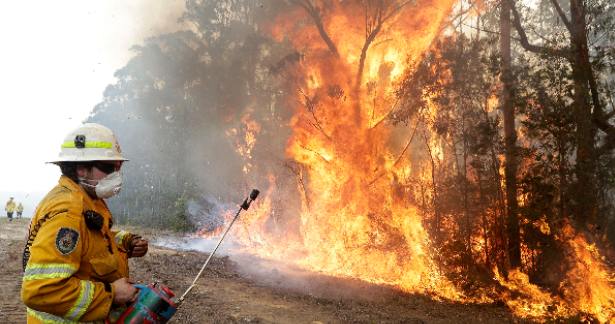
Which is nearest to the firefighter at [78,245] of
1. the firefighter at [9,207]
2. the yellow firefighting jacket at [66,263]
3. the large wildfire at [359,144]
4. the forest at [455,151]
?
the yellow firefighting jacket at [66,263]

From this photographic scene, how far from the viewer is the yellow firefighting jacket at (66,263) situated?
2.62m

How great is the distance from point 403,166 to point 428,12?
5.19 metres

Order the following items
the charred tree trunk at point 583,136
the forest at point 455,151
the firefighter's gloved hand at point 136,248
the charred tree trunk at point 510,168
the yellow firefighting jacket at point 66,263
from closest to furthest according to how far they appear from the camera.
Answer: the yellow firefighting jacket at point 66,263, the firefighter's gloved hand at point 136,248, the charred tree trunk at point 583,136, the forest at point 455,151, the charred tree trunk at point 510,168

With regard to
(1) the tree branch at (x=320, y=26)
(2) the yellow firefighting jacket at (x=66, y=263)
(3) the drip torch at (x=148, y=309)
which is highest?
(1) the tree branch at (x=320, y=26)

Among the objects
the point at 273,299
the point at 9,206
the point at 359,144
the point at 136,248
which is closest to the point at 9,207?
the point at 9,206

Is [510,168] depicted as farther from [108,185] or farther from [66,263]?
[66,263]

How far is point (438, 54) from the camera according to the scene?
13586 millimetres

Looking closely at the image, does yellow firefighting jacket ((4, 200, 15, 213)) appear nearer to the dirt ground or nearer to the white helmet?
the dirt ground

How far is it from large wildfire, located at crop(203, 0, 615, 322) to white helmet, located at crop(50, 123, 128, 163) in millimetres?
9437

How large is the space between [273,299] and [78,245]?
275 inches

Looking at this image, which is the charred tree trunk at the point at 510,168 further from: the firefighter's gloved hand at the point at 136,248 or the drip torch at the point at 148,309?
the drip torch at the point at 148,309

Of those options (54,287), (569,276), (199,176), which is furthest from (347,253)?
(199,176)

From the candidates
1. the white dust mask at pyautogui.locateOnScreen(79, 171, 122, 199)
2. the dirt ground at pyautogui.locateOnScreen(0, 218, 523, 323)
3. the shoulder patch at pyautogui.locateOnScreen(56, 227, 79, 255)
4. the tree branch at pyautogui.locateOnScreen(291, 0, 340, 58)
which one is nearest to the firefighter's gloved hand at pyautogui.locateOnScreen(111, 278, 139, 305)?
the shoulder patch at pyautogui.locateOnScreen(56, 227, 79, 255)

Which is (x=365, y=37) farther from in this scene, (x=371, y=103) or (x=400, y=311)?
(x=400, y=311)
